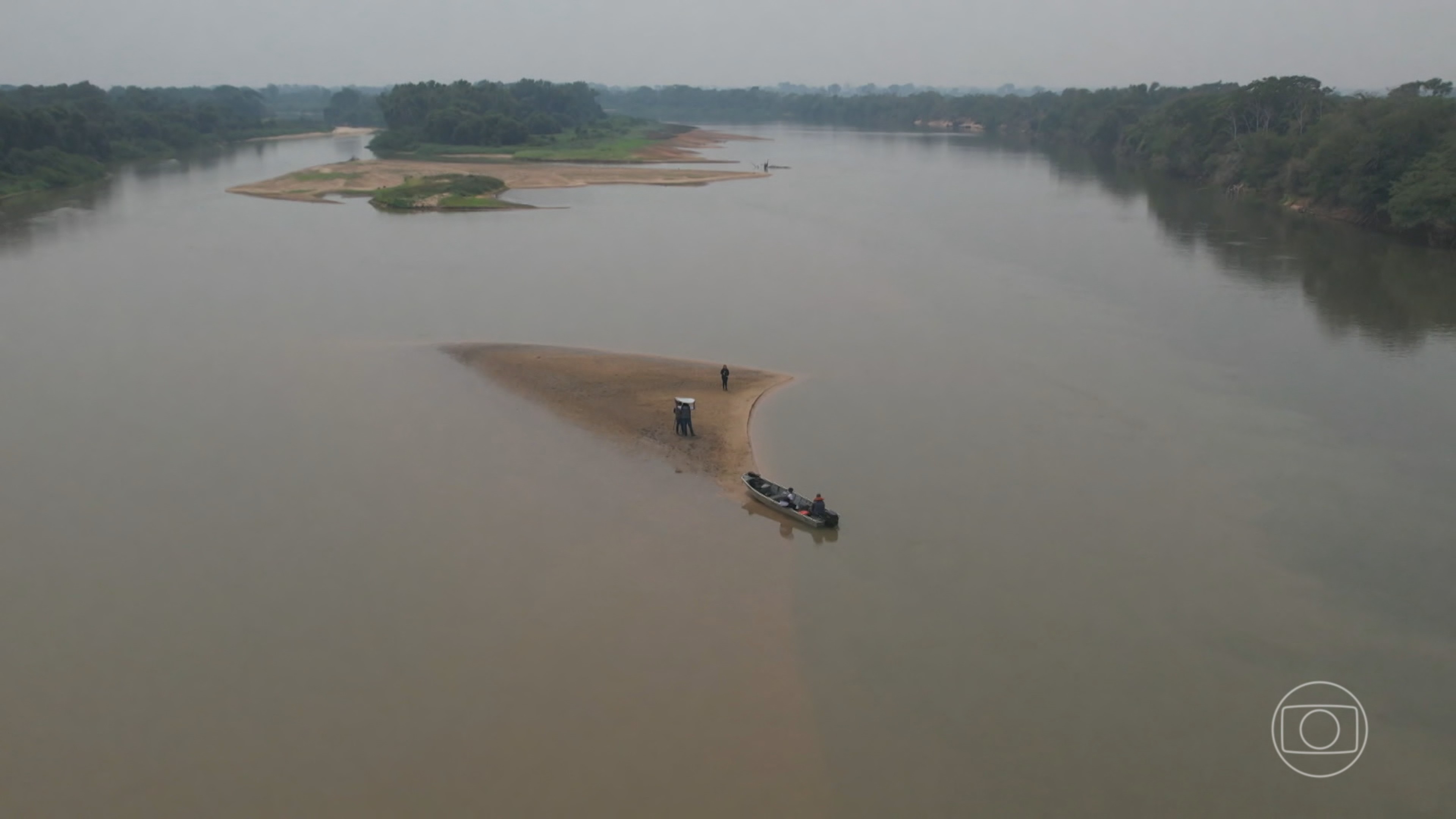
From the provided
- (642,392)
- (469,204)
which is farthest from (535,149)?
(642,392)

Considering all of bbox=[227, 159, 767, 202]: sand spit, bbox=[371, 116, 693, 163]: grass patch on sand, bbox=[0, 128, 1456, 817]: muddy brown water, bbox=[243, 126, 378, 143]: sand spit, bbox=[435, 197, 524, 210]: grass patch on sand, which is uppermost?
bbox=[243, 126, 378, 143]: sand spit

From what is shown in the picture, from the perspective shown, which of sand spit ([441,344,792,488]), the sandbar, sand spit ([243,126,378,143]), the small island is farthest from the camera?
sand spit ([243,126,378,143])

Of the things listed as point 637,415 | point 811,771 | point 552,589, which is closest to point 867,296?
point 637,415

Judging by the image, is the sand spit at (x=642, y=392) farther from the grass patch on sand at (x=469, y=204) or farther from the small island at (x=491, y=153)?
the small island at (x=491, y=153)

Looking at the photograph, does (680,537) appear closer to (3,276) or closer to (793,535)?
(793,535)

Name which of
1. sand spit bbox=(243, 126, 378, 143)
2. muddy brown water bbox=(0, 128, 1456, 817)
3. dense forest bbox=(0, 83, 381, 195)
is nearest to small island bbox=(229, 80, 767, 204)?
dense forest bbox=(0, 83, 381, 195)

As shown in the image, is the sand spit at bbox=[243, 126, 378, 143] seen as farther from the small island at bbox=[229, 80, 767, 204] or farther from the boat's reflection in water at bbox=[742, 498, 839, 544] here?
the boat's reflection in water at bbox=[742, 498, 839, 544]
